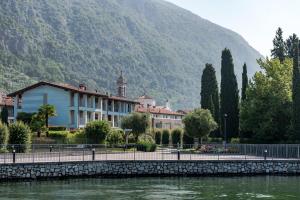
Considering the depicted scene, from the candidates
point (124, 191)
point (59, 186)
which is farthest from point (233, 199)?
point (59, 186)

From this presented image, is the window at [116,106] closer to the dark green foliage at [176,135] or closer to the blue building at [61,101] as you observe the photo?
the blue building at [61,101]

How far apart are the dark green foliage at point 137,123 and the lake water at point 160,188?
37.4 metres

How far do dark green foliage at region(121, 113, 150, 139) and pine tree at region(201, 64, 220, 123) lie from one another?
8.63 m

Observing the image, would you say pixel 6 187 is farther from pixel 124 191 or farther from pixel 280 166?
pixel 280 166

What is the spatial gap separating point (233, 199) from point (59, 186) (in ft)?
41.8

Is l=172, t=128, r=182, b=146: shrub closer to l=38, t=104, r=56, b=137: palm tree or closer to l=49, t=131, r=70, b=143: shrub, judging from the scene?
l=38, t=104, r=56, b=137: palm tree

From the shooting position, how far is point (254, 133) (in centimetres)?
6788

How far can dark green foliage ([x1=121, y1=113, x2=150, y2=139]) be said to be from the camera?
267 ft

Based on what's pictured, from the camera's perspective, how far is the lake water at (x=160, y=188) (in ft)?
109

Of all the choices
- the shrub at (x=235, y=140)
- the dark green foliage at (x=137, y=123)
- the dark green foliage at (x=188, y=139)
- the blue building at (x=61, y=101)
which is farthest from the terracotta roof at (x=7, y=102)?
the shrub at (x=235, y=140)

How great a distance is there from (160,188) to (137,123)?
145ft

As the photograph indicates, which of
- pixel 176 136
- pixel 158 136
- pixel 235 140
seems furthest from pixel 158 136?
pixel 235 140

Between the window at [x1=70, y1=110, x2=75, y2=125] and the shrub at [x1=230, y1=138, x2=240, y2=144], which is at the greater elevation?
the window at [x1=70, y1=110, x2=75, y2=125]


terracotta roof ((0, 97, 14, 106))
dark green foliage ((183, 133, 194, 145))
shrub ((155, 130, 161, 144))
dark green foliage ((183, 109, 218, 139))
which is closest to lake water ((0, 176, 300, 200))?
dark green foliage ((183, 109, 218, 139))
